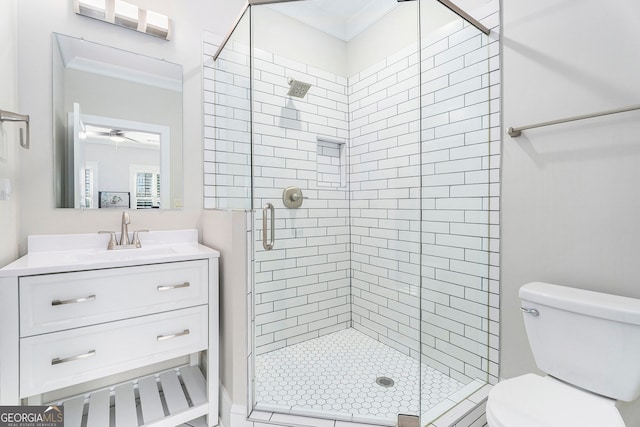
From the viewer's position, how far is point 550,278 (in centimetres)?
154

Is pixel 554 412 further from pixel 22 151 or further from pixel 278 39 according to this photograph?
pixel 22 151

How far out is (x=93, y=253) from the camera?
5.30 feet

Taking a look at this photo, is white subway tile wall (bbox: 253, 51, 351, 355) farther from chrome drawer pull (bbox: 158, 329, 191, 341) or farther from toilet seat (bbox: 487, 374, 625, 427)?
toilet seat (bbox: 487, 374, 625, 427)

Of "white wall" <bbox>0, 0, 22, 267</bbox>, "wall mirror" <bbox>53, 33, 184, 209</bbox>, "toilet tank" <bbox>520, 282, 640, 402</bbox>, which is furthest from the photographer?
"wall mirror" <bbox>53, 33, 184, 209</bbox>

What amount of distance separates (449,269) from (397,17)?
5.49 feet

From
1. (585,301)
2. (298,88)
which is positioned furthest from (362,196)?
(585,301)

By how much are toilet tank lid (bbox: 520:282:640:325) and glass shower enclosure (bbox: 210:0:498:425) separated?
1.26ft

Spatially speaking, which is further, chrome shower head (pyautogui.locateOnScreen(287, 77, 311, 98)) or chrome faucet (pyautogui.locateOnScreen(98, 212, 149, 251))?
chrome shower head (pyautogui.locateOnScreen(287, 77, 311, 98))

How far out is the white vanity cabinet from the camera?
1.15 metres

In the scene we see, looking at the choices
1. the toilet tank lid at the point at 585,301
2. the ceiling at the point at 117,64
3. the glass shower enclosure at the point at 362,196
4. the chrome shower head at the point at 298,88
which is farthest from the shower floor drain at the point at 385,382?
the ceiling at the point at 117,64

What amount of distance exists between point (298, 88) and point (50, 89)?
4.63ft

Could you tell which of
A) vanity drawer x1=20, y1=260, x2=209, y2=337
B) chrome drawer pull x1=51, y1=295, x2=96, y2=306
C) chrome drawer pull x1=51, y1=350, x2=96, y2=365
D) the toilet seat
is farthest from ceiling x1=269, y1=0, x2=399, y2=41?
the toilet seat

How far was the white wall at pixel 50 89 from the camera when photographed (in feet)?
5.11

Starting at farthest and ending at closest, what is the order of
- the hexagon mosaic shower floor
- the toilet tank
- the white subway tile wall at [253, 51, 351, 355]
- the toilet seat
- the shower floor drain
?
the white subway tile wall at [253, 51, 351, 355] → the shower floor drain → the hexagon mosaic shower floor → the toilet tank → the toilet seat
